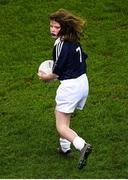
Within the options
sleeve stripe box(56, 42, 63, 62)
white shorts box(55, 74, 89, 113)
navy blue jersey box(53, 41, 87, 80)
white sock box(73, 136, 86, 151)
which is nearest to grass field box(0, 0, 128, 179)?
white sock box(73, 136, 86, 151)

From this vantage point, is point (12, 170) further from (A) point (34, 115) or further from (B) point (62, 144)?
(A) point (34, 115)

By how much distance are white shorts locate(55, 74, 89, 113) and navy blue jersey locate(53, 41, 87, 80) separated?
64 mm

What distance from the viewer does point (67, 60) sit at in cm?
679

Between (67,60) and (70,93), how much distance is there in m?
0.36

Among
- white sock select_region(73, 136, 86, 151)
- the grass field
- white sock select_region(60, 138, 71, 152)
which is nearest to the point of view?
white sock select_region(73, 136, 86, 151)

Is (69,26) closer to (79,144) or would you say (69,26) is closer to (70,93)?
(70,93)

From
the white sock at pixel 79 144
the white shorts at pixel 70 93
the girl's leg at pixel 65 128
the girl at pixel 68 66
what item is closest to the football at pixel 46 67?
the girl at pixel 68 66

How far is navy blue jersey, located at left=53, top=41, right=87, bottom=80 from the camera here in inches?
267

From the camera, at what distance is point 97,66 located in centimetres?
1062

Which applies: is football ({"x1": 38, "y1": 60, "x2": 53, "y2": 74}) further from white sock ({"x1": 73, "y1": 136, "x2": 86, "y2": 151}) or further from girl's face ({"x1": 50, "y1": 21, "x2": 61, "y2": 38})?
white sock ({"x1": 73, "y1": 136, "x2": 86, "y2": 151})

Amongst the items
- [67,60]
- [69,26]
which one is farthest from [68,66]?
[69,26]

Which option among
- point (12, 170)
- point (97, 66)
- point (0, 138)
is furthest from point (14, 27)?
point (12, 170)

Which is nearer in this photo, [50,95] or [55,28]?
[55,28]

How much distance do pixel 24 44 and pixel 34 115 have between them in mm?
3516
